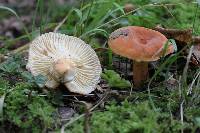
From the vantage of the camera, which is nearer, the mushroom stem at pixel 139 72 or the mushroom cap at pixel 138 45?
the mushroom cap at pixel 138 45

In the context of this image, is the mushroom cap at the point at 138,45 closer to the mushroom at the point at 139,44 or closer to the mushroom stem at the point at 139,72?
the mushroom at the point at 139,44

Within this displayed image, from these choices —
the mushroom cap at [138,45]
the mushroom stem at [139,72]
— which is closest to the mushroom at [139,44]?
the mushroom cap at [138,45]

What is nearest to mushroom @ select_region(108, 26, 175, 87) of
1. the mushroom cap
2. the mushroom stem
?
the mushroom cap

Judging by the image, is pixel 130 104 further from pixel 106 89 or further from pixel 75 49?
pixel 75 49

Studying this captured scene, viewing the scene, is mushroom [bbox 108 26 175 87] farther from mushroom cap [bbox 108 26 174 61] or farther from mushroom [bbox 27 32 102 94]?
mushroom [bbox 27 32 102 94]

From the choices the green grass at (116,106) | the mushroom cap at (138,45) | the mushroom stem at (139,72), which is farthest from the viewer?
the mushroom stem at (139,72)

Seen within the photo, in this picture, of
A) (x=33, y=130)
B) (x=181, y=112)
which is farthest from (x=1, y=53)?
(x=181, y=112)

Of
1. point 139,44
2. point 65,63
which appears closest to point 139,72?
point 139,44
